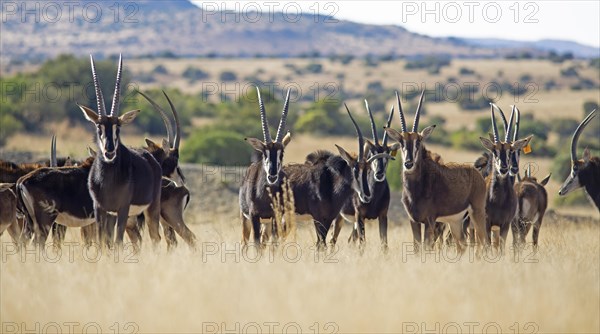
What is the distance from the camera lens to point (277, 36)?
7136 inches

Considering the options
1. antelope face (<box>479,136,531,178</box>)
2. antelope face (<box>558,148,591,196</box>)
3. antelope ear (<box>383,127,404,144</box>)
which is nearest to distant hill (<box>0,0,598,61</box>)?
antelope face (<box>558,148,591,196</box>)

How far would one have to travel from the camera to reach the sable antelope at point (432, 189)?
46.7ft

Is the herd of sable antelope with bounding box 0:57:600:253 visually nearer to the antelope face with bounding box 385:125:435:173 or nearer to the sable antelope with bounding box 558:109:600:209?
the antelope face with bounding box 385:125:435:173

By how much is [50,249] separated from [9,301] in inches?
164

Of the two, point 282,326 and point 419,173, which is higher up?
point 419,173

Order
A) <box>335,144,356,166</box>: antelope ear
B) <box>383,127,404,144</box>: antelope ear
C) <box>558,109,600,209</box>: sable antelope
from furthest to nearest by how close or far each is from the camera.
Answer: <box>558,109,600,209</box>: sable antelope, <box>335,144,356,166</box>: antelope ear, <box>383,127,404,144</box>: antelope ear

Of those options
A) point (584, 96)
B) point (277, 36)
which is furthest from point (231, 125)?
point (277, 36)

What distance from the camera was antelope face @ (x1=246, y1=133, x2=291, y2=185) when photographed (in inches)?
557

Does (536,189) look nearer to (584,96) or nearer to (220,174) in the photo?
(220,174)

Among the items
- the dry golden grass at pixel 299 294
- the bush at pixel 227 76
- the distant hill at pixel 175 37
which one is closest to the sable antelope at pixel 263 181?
the dry golden grass at pixel 299 294

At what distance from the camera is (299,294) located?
32.0 ft

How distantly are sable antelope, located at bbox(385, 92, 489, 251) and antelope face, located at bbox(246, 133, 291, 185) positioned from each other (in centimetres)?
147

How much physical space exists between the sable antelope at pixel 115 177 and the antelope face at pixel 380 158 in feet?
10.8

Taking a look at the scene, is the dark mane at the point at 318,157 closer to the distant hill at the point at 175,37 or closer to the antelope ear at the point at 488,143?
the antelope ear at the point at 488,143
